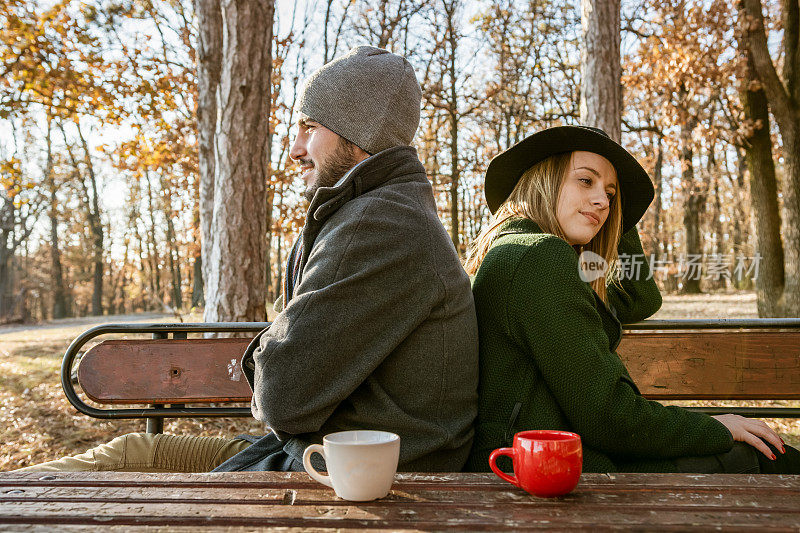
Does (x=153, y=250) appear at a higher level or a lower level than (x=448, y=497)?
higher

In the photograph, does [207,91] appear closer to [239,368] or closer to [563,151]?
[239,368]

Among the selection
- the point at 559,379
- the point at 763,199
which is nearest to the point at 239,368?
the point at 559,379

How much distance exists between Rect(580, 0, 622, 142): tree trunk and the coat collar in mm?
3727

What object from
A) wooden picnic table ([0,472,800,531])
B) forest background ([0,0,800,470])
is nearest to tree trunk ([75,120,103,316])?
forest background ([0,0,800,470])

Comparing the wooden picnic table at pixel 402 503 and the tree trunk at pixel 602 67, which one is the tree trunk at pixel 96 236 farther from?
the wooden picnic table at pixel 402 503

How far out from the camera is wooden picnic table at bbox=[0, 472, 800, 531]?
126 cm

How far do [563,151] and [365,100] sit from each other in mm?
868

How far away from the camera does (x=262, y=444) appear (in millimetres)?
2234

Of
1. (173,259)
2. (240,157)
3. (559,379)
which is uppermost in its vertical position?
(173,259)

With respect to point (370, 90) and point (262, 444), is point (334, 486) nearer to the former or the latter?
point (262, 444)

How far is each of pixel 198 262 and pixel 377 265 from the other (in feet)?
65.8

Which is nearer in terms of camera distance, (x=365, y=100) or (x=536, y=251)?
(x=536, y=251)

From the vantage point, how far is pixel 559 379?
6.79 feet

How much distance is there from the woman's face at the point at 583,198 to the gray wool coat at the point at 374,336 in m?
0.69
